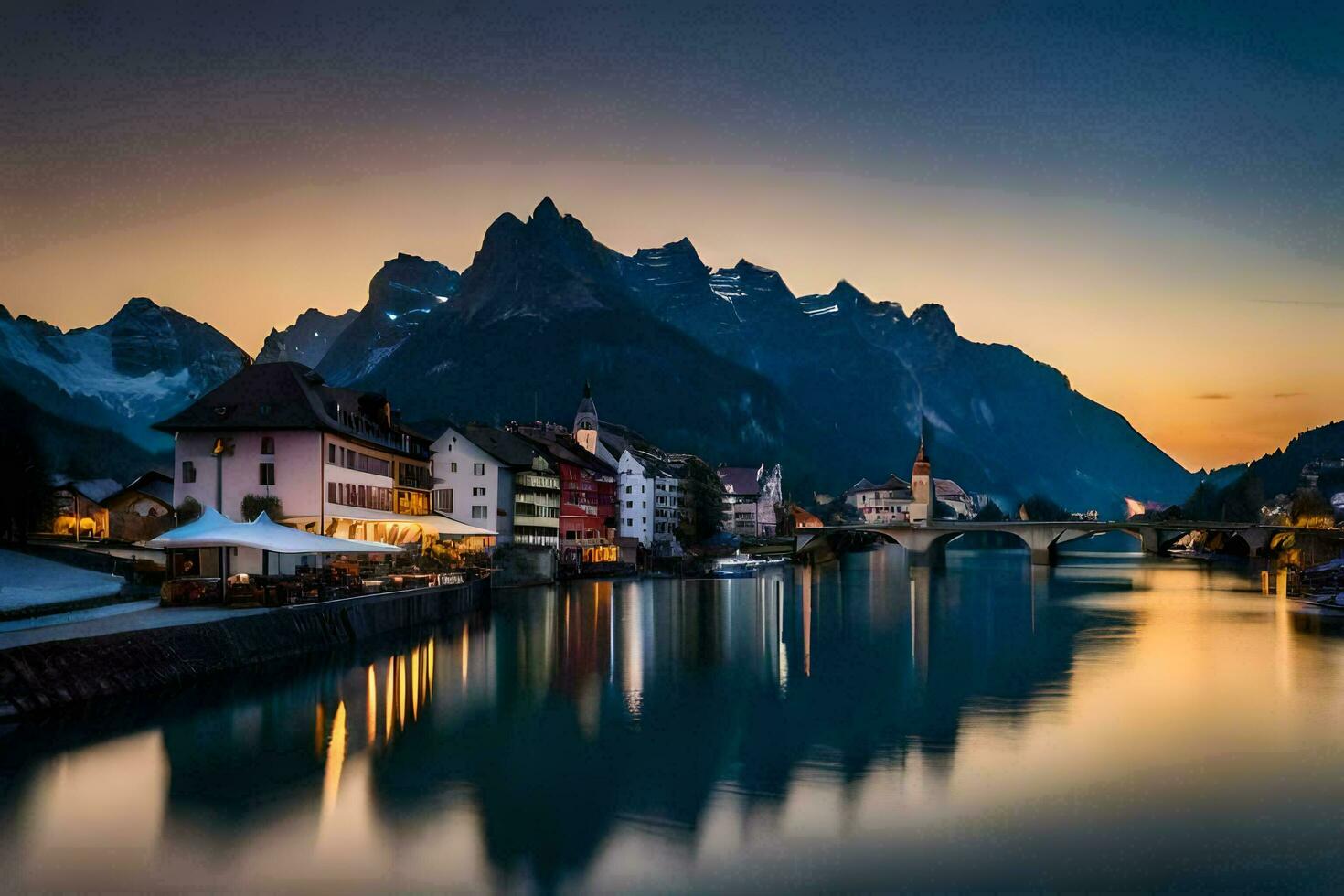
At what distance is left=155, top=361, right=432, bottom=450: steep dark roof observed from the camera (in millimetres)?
69250

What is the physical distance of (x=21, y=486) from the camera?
237 feet

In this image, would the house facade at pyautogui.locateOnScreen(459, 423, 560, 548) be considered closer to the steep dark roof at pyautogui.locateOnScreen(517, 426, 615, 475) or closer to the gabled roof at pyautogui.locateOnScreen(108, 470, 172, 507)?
the steep dark roof at pyautogui.locateOnScreen(517, 426, 615, 475)

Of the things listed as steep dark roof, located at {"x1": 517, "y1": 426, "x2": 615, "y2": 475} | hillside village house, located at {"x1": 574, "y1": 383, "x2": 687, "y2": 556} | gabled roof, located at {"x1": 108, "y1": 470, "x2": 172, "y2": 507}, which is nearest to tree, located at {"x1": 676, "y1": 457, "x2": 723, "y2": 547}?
hillside village house, located at {"x1": 574, "y1": 383, "x2": 687, "y2": 556}

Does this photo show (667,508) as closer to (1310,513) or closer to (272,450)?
(272,450)

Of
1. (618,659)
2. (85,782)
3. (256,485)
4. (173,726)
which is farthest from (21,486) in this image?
(85,782)

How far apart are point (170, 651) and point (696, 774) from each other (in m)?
19.8

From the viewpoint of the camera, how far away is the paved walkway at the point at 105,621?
121ft

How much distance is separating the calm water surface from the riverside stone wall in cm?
129

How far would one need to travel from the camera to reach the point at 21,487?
237 ft

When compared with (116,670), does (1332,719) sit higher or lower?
lower

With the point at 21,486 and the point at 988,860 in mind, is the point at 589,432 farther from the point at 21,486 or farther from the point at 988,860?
the point at 988,860

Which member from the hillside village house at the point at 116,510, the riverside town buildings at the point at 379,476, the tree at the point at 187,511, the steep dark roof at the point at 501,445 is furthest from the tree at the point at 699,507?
the tree at the point at 187,511

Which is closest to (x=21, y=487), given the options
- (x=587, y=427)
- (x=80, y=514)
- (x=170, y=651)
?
(x=80, y=514)

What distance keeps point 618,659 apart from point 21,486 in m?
41.4
